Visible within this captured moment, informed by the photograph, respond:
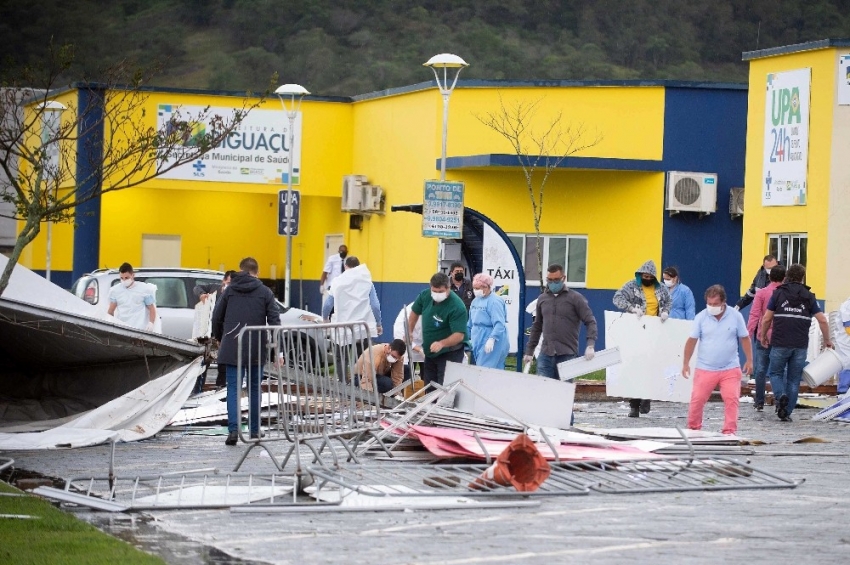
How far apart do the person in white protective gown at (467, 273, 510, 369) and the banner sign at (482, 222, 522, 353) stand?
14.3 feet

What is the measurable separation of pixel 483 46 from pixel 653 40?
10025 millimetres

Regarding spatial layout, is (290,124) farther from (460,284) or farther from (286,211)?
(460,284)

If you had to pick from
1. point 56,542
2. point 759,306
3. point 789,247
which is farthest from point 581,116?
point 56,542

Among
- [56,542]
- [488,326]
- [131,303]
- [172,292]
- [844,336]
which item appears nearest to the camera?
[56,542]

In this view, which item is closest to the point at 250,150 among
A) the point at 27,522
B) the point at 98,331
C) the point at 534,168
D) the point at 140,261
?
the point at 140,261

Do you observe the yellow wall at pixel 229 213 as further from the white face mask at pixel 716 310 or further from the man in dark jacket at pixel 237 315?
the white face mask at pixel 716 310

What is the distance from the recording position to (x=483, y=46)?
301 ft

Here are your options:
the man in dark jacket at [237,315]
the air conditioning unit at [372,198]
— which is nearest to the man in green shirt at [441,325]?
the man in dark jacket at [237,315]

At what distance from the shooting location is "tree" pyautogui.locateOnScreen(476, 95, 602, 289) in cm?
3055

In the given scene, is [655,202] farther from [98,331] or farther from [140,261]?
[98,331]

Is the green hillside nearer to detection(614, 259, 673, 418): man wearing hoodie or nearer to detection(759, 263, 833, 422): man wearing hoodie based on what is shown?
detection(614, 259, 673, 418): man wearing hoodie

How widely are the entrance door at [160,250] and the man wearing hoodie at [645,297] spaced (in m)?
23.5

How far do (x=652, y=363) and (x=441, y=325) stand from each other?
3.52m

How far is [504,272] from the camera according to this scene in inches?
893
